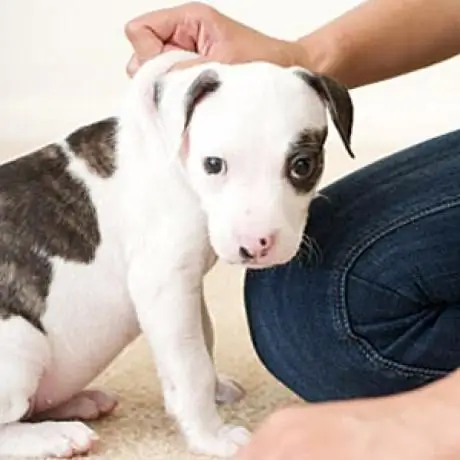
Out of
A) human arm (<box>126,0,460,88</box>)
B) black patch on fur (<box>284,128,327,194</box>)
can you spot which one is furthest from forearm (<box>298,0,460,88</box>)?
black patch on fur (<box>284,128,327,194</box>)

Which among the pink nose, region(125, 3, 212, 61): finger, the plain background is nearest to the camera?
the pink nose

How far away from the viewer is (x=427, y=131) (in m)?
2.73

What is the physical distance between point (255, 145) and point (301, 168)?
5cm

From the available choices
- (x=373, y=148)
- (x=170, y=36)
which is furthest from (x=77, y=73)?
(x=170, y=36)

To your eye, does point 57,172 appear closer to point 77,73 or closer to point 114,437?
point 114,437

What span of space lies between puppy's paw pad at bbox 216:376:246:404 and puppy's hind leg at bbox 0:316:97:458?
0.64 ft

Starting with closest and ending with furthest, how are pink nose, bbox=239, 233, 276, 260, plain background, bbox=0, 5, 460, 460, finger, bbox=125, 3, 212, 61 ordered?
pink nose, bbox=239, 233, 276, 260 < finger, bbox=125, 3, 212, 61 < plain background, bbox=0, 5, 460, 460

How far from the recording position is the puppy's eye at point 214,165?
3.76 feet

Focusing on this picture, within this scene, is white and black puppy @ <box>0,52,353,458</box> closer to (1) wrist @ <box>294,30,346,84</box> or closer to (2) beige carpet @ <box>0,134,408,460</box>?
(2) beige carpet @ <box>0,134,408,460</box>

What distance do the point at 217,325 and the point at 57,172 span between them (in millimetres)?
474

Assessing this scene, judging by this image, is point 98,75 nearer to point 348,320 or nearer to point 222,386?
point 222,386

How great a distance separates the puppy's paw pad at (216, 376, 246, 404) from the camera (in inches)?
56.4

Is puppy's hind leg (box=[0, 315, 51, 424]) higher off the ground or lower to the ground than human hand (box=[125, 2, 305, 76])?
lower

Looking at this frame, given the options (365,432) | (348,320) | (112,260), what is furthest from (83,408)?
(365,432)
